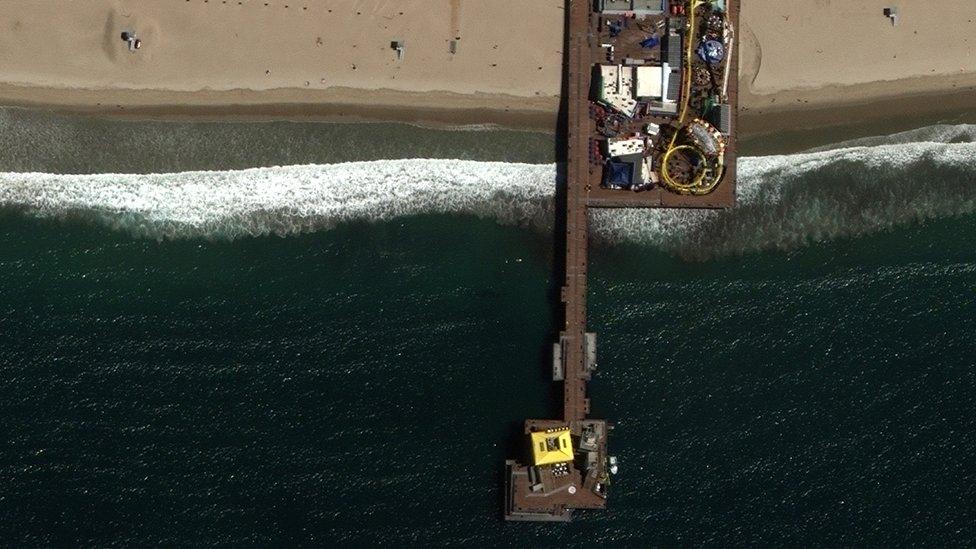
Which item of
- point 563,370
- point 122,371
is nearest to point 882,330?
point 563,370

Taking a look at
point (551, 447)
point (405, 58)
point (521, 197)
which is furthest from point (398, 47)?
point (551, 447)

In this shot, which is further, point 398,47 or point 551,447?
point 398,47

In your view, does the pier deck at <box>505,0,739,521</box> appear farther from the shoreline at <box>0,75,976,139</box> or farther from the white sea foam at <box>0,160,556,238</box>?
the white sea foam at <box>0,160,556,238</box>

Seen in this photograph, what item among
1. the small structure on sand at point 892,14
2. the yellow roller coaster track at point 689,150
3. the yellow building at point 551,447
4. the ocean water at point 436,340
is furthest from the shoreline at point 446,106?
the yellow building at point 551,447

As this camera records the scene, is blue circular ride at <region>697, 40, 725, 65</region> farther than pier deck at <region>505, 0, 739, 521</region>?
Yes

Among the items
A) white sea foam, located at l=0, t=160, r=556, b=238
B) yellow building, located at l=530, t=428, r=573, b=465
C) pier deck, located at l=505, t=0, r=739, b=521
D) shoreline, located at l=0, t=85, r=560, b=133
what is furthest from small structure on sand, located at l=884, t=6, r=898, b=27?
yellow building, located at l=530, t=428, r=573, b=465

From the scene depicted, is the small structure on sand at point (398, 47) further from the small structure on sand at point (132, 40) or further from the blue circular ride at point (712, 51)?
the blue circular ride at point (712, 51)

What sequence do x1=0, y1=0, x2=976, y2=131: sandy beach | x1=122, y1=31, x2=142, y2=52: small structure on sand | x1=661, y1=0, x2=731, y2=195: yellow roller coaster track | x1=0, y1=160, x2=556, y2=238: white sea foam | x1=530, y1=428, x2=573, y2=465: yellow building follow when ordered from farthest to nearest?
1. x1=0, y1=160, x2=556, y2=238: white sea foam
2. x1=0, y1=0, x2=976, y2=131: sandy beach
3. x1=122, y1=31, x2=142, y2=52: small structure on sand
4. x1=661, y1=0, x2=731, y2=195: yellow roller coaster track
5. x1=530, y1=428, x2=573, y2=465: yellow building

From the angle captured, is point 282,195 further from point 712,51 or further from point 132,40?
point 712,51
